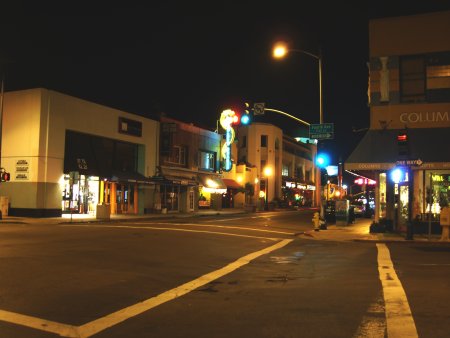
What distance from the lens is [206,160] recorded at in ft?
170

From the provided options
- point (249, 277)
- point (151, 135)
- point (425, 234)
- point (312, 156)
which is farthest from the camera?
point (312, 156)

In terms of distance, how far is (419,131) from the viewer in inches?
910

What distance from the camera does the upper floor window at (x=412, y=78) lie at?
2359 centimetres

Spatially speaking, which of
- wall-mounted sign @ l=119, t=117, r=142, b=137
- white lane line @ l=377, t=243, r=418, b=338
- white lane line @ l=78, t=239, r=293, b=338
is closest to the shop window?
wall-mounted sign @ l=119, t=117, r=142, b=137

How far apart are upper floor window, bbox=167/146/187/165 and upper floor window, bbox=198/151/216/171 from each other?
108 inches

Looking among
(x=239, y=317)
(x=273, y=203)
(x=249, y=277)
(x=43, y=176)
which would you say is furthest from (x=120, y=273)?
(x=273, y=203)

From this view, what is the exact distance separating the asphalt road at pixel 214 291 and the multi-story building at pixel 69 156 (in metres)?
16.4

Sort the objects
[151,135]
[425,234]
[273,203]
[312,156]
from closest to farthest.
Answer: [425,234] < [151,135] < [273,203] < [312,156]

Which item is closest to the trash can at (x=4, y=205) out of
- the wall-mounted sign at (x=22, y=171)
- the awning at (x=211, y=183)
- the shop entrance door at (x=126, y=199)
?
the wall-mounted sign at (x=22, y=171)

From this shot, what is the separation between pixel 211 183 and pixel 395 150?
98.8ft

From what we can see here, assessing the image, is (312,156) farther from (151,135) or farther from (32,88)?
(32,88)

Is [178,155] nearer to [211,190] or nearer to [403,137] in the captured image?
[211,190]

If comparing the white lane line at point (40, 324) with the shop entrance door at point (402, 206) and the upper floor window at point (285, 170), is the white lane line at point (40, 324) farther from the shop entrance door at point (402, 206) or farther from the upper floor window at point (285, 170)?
the upper floor window at point (285, 170)

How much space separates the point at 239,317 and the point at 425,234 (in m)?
17.7
